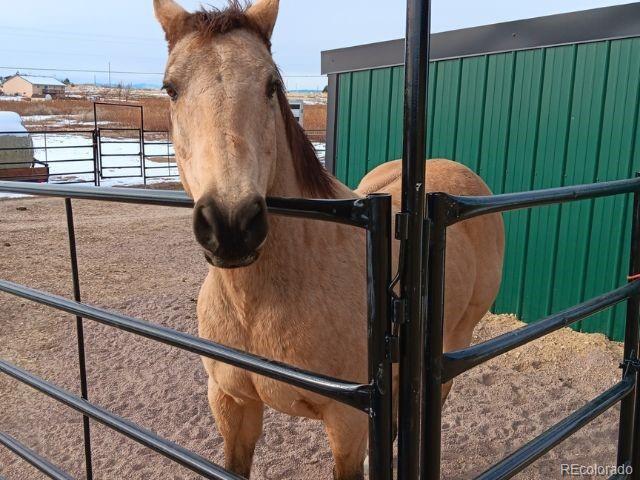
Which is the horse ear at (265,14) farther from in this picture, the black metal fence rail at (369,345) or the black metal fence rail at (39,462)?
the black metal fence rail at (39,462)

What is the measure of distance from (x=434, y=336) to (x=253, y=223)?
454mm

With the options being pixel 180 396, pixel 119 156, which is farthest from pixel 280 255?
pixel 119 156

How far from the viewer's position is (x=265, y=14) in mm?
1708

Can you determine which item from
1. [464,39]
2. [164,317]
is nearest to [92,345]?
[164,317]

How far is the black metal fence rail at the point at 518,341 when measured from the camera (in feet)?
3.48

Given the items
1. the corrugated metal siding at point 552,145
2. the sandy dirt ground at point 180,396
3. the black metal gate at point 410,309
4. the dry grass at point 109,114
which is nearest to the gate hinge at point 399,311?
the black metal gate at point 410,309

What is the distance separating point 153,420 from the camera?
3.39m

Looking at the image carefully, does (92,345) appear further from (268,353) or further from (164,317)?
(268,353)

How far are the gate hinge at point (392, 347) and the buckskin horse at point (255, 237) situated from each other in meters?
0.36

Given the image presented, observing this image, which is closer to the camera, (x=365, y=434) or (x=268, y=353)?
(x=268, y=353)

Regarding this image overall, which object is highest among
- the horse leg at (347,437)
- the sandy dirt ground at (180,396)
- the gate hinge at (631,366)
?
the gate hinge at (631,366)

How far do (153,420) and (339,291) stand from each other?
215 cm

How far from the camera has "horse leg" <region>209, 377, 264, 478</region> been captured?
2057 millimetres

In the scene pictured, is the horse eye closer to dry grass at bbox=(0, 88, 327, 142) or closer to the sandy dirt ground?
the sandy dirt ground
